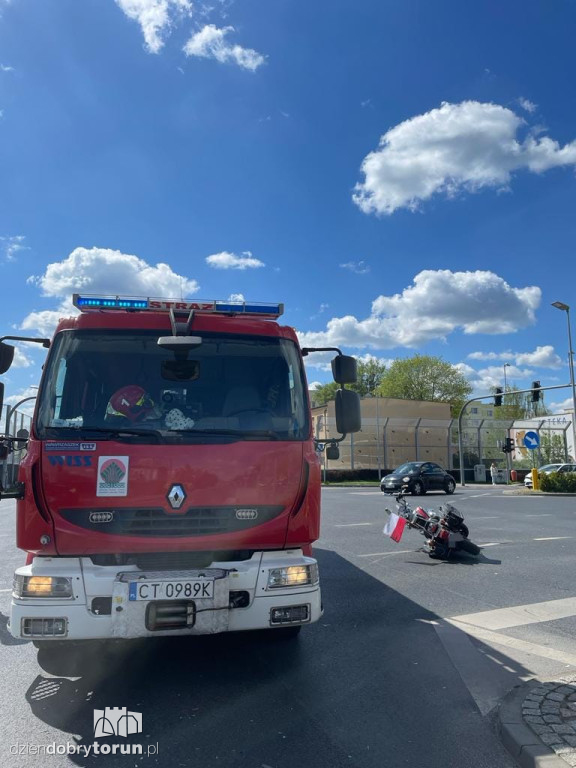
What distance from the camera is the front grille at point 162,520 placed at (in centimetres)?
396

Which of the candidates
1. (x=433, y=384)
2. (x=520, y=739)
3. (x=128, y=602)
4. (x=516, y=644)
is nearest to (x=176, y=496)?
(x=128, y=602)

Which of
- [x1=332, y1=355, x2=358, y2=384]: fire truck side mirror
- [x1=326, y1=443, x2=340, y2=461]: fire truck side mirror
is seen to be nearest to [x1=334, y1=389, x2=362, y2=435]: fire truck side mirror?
[x1=332, y1=355, x2=358, y2=384]: fire truck side mirror

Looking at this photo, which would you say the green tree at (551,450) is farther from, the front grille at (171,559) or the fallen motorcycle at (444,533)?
the front grille at (171,559)

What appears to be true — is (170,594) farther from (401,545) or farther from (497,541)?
(497,541)

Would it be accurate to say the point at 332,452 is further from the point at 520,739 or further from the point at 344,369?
the point at 520,739

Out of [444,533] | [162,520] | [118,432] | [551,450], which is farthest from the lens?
[551,450]

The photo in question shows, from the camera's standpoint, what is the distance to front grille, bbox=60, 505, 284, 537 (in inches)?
156

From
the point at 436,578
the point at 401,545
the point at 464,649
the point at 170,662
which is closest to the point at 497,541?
the point at 401,545

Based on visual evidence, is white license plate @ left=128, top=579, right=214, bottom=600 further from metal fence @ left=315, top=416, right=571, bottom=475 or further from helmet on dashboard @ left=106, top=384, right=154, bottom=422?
metal fence @ left=315, top=416, right=571, bottom=475

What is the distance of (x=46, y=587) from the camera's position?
3783mm

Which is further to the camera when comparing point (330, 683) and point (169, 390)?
point (169, 390)

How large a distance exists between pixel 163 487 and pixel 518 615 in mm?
4147

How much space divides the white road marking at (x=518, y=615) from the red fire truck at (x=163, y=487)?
7.99 feet

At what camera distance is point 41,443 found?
4.06 metres
